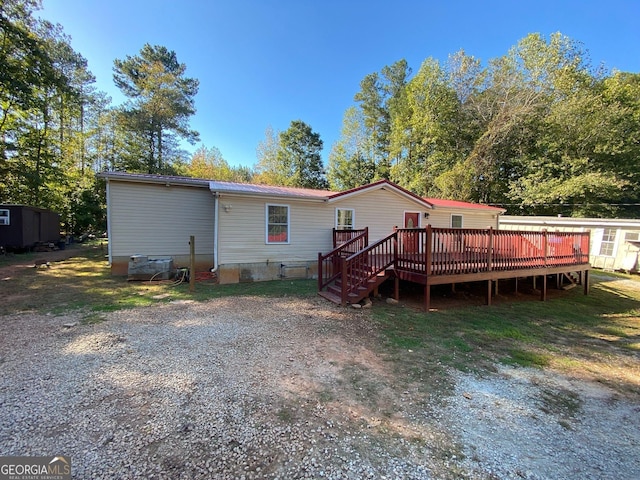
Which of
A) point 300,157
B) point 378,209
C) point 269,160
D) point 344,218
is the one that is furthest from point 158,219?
point 269,160

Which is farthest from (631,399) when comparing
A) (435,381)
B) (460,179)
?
(460,179)

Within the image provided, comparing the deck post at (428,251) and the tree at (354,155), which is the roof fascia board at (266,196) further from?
the tree at (354,155)

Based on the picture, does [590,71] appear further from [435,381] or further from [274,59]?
[435,381]

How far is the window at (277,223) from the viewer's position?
9.49 metres

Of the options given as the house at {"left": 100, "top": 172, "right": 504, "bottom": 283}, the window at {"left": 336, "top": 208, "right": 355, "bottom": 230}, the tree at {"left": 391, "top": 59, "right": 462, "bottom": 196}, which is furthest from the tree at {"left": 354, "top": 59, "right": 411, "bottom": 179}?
the house at {"left": 100, "top": 172, "right": 504, "bottom": 283}

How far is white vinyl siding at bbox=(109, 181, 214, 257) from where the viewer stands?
9.23 meters

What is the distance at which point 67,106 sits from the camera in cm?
2089

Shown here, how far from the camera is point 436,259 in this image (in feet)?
22.7

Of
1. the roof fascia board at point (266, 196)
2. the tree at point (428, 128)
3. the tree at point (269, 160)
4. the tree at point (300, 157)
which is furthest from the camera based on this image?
the tree at point (269, 160)

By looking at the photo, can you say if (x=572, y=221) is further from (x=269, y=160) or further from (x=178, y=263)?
(x=269, y=160)

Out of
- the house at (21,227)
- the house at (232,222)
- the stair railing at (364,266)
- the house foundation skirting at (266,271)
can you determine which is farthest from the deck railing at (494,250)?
the house at (21,227)

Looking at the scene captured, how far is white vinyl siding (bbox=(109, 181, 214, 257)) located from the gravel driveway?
5220 mm

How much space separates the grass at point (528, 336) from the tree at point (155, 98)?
2358 centimetres

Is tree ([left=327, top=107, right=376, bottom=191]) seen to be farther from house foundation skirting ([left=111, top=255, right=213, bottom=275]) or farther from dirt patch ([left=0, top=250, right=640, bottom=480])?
dirt patch ([left=0, top=250, right=640, bottom=480])
